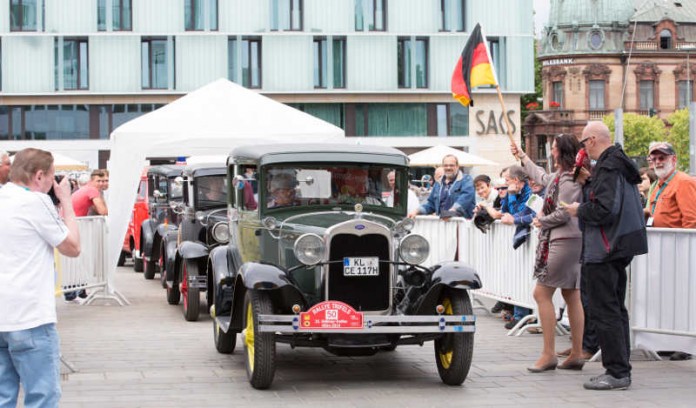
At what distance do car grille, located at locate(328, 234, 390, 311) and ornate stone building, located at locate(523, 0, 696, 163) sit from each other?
90689 mm

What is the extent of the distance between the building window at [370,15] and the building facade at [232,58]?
0.15 feet

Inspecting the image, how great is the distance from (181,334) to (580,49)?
9181cm

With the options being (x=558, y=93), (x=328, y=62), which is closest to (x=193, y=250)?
(x=328, y=62)

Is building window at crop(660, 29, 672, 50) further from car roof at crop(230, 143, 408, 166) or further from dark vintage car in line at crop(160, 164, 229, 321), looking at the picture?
car roof at crop(230, 143, 408, 166)

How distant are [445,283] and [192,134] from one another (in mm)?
8822

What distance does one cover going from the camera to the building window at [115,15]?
53.2 m

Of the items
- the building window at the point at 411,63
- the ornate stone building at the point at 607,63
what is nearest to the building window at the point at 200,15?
the building window at the point at 411,63

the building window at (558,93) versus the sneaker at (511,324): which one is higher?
the building window at (558,93)

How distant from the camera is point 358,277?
9.30m

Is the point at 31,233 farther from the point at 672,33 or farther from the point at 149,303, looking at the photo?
the point at 672,33

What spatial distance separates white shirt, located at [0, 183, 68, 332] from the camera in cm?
614

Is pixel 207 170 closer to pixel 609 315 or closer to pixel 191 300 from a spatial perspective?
pixel 191 300

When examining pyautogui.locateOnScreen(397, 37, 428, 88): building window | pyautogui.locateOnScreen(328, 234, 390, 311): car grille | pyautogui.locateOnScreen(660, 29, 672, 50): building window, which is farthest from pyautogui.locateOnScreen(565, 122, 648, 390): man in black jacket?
pyautogui.locateOnScreen(660, 29, 672, 50): building window

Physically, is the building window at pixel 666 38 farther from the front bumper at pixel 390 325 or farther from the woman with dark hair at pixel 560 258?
the front bumper at pixel 390 325
